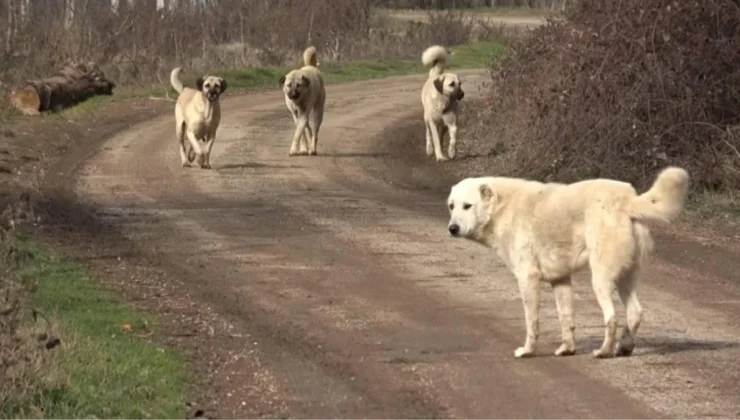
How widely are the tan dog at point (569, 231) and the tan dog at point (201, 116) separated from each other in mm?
11329

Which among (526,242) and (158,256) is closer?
(526,242)

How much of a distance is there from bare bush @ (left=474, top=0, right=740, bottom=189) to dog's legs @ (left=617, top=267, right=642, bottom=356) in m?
8.88

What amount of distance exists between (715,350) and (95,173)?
1248 cm

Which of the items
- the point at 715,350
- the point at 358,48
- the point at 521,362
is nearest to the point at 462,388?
the point at 521,362

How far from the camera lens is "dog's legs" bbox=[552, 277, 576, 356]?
32.7 ft

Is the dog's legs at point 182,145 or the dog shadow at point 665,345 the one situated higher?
the dog shadow at point 665,345

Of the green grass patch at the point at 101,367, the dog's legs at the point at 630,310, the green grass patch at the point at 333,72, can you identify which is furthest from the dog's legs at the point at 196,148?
the dog's legs at the point at 630,310

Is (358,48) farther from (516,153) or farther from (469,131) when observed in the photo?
(516,153)

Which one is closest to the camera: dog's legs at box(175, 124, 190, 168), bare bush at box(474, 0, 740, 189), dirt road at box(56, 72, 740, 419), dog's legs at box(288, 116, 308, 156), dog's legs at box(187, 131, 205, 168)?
dirt road at box(56, 72, 740, 419)

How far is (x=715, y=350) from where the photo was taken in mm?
10242

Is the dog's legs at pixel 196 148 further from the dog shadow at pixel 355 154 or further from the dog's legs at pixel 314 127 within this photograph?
the dog shadow at pixel 355 154

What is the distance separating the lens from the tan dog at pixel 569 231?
9.67 metres

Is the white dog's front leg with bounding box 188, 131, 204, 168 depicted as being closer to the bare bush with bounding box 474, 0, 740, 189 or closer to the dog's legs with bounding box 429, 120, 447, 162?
the dog's legs with bounding box 429, 120, 447, 162

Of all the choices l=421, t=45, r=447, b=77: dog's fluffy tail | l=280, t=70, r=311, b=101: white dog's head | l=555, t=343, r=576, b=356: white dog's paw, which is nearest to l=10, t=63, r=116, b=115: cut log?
l=280, t=70, r=311, b=101: white dog's head
